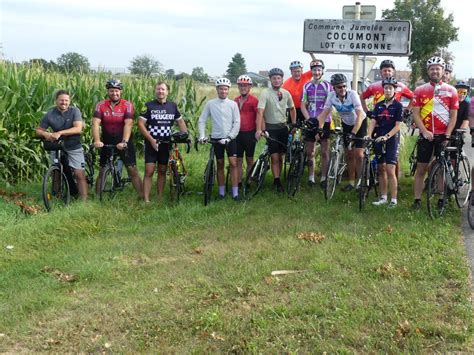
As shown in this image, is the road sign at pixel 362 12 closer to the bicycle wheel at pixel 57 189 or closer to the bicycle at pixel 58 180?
the bicycle at pixel 58 180

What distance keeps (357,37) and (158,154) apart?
4671mm

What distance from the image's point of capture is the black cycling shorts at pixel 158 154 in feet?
28.4

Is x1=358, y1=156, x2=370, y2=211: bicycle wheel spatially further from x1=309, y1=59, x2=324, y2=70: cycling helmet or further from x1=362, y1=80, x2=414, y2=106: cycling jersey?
x1=309, y1=59, x2=324, y2=70: cycling helmet

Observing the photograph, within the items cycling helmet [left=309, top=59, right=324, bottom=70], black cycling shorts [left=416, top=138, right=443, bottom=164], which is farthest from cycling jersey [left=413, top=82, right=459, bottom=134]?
cycling helmet [left=309, top=59, right=324, bottom=70]

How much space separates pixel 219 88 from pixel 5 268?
14.2ft

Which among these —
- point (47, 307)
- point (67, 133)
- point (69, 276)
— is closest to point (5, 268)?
point (69, 276)

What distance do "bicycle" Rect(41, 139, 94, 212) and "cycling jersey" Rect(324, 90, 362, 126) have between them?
4.39 m

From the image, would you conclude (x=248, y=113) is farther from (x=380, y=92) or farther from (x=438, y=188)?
(x=438, y=188)

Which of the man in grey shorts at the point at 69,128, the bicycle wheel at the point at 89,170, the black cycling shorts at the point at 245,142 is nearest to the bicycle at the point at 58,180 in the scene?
the man in grey shorts at the point at 69,128

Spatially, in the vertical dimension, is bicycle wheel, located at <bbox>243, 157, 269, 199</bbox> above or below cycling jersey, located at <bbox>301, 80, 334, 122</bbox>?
below

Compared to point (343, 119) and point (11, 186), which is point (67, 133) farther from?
point (343, 119)

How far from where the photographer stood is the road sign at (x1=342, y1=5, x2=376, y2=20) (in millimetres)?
10500

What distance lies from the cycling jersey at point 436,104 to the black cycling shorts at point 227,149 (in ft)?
9.63

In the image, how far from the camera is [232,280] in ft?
17.8
